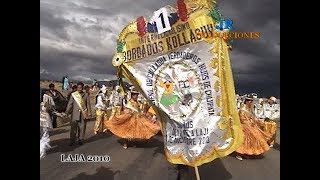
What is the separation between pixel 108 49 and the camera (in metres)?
3.73

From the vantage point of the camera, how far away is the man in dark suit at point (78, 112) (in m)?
3.84

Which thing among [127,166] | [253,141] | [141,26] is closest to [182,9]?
[141,26]

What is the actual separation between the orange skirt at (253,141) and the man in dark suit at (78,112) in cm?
156

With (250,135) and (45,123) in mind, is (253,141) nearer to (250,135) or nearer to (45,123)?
(250,135)

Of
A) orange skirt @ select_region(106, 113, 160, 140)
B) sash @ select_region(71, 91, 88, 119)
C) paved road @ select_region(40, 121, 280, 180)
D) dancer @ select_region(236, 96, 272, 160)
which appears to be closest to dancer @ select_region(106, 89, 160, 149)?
orange skirt @ select_region(106, 113, 160, 140)

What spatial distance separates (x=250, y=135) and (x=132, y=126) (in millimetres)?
1182

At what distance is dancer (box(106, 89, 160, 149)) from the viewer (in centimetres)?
386

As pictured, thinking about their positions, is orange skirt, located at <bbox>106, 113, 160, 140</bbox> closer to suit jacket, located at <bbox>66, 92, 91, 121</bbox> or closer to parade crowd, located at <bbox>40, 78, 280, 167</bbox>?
parade crowd, located at <bbox>40, 78, 280, 167</bbox>

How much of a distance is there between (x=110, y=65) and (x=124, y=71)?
149 mm

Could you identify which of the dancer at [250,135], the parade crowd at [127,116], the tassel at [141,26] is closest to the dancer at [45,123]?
the parade crowd at [127,116]
